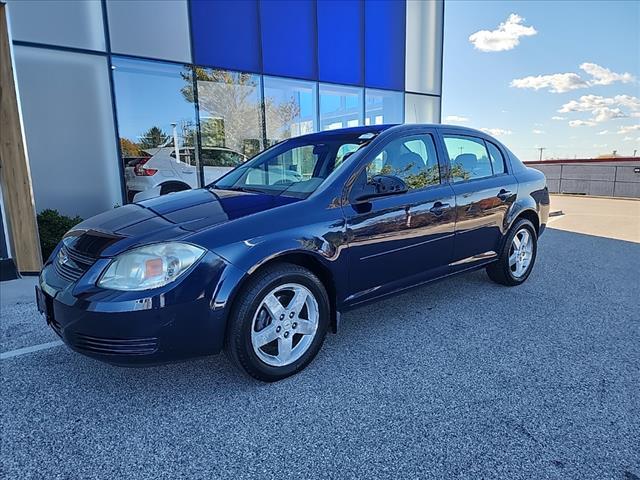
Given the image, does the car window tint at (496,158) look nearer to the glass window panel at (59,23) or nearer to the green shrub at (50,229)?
the green shrub at (50,229)

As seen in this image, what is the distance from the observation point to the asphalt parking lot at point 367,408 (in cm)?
199

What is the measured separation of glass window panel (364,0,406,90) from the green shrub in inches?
297

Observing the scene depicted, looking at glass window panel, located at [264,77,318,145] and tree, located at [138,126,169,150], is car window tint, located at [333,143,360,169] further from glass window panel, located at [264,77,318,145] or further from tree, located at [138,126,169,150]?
glass window panel, located at [264,77,318,145]

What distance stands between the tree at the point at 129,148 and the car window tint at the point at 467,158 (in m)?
5.86

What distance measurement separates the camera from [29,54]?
6496mm

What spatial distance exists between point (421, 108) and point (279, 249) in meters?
10.5

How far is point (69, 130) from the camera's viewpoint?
22.6ft

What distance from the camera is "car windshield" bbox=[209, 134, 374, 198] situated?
316cm

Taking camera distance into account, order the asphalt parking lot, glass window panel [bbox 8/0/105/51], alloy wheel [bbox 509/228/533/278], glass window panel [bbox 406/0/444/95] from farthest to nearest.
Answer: glass window panel [bbox 406/0/444/95] → glass window panel [bbox 8/0/105/51] → alloy wheel [bbox 509/228/533/278] → the asphalt parking lot

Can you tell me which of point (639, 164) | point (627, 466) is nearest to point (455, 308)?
point (627, 466)

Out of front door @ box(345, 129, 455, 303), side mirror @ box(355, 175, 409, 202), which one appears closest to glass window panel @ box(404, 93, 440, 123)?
front door @ box(345, 129, 455, 303)

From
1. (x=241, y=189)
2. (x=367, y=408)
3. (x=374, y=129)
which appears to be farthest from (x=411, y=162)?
(x=367, y=408)

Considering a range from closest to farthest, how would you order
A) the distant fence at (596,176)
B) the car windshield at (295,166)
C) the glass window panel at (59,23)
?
the car windshield at (295,166)
the glass window panel at (59,23)
the distant fence at (596,176)

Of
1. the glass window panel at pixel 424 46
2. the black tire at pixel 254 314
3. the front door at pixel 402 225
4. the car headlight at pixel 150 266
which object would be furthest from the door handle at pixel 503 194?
the glass window panel at pixel 424 46
